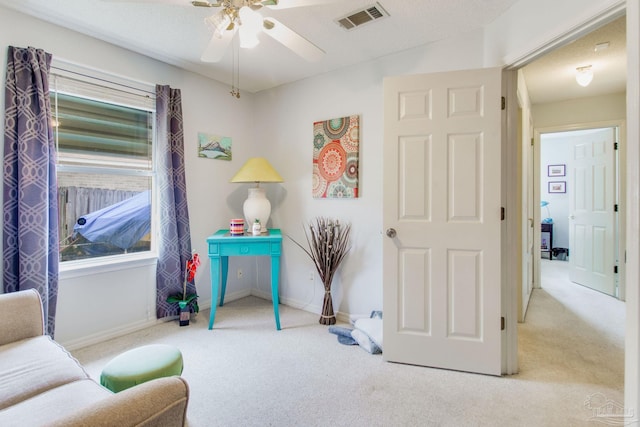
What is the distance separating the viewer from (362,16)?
212 centimetres

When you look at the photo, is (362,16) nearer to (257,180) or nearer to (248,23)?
(248,23)

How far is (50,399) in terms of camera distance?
113 centimetres

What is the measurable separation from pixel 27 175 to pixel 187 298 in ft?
4.96

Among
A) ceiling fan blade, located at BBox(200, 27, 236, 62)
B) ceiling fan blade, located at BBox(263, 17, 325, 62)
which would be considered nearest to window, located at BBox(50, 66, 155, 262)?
ceiling fan blade, located at BBox(200, 27, 236, 62)

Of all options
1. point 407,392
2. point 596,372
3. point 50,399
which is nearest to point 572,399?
point 596,372

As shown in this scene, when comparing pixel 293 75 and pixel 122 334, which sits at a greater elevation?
pixel 293 75

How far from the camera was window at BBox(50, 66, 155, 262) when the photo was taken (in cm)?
236

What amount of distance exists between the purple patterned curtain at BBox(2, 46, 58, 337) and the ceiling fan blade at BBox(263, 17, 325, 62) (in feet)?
5.65

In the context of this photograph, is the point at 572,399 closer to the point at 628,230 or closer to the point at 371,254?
the point at 628,230

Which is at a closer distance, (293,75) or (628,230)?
(628,230)

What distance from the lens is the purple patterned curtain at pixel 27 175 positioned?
2.01 m

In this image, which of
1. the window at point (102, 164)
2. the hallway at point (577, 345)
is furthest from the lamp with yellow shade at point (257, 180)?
the hallway at point (577, 345)

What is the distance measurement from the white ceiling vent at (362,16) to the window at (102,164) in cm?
184

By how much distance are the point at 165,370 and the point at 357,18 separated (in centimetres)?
245
